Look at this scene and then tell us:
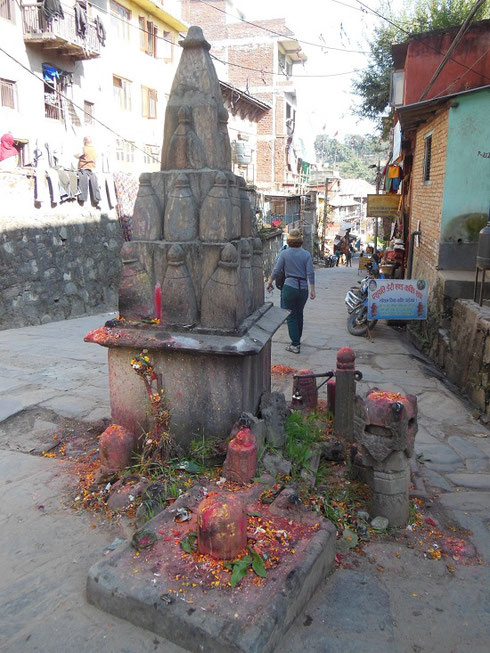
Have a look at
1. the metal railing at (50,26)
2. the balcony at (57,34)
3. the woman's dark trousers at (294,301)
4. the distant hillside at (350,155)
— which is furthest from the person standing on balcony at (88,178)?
the distant hillside at (350,155)

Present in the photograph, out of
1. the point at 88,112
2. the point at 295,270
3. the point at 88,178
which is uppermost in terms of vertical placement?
the point at 88,112

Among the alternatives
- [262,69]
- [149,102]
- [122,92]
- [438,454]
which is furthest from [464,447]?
[262,69]

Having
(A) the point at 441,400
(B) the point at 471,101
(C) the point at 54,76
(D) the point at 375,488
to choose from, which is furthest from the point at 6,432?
(C) the point at 54,76

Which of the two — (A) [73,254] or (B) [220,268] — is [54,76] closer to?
(A) [73,254]

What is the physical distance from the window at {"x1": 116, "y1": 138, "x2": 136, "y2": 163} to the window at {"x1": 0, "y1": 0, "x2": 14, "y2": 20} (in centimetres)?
616

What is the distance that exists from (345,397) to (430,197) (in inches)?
274

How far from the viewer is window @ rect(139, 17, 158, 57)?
866 inches

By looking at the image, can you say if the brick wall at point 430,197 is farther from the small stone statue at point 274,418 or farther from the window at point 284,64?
the window at point 284,64

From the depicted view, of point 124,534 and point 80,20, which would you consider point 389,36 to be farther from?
point 124,534

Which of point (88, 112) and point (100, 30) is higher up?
point (100, 30)

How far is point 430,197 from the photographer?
10156mm

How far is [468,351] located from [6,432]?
5.61 meters

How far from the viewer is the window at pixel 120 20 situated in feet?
65.0

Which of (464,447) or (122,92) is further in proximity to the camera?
(122,92)
